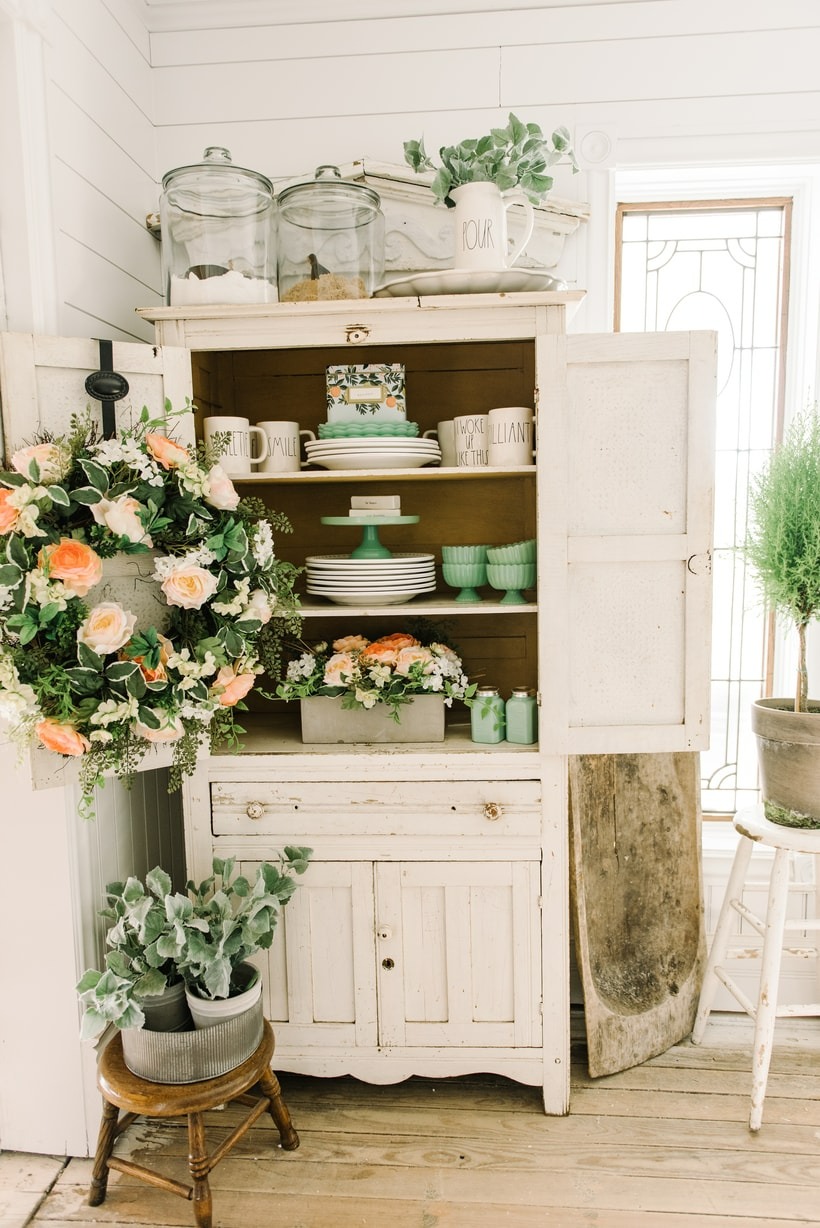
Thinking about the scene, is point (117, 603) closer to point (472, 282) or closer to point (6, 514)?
point (6, 514)

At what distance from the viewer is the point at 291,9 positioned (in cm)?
228

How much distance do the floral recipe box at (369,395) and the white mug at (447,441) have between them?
0.15 metres

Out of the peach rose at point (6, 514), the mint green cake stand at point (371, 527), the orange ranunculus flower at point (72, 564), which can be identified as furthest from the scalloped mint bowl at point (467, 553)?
the peach rose at point (6, 514)

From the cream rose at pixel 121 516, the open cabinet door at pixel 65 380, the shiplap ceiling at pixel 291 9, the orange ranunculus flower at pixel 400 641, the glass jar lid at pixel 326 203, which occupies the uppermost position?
the shiplap ceiling at pixel 291 9

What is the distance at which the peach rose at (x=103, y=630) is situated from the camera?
1.52 meters

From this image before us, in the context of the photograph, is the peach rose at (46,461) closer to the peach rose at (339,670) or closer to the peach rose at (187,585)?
the peach rose at (187,585)

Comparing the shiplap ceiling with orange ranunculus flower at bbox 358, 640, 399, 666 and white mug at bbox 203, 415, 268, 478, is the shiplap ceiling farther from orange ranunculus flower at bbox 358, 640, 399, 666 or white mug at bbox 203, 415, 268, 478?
orange ranunculus flower at bbox 358, 640, 399, 666

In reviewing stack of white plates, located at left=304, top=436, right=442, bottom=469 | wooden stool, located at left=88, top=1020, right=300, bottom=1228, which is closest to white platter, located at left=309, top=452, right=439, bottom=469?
stack of white plates, located at left=304, top=436, right=442, bottom=469

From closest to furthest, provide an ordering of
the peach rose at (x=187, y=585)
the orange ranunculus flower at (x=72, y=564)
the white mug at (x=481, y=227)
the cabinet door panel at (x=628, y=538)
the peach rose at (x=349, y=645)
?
the orange ranunculus flower at (x=72, y=564)
the peach rose at (x=187, y=585)
the cabinet door panel at (x=628, y=538)
the white mug at (x=481, y=227)
the peach rose at (x=349, y=645)

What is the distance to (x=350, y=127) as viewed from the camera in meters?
2.30

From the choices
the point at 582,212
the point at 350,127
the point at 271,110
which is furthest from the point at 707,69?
the point at 271,110

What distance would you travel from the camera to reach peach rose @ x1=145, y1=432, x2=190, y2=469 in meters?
1.63

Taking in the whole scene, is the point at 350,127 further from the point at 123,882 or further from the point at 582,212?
the point at 123,882

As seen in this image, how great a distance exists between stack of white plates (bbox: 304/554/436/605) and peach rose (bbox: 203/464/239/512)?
0.41m
